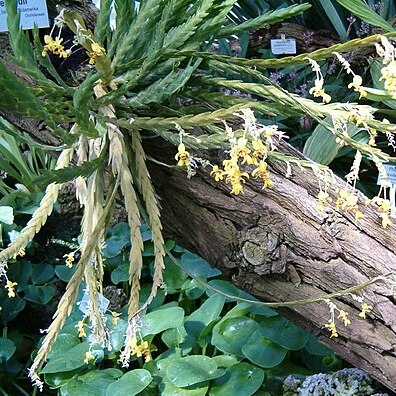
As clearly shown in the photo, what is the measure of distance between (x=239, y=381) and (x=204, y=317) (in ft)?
0.61

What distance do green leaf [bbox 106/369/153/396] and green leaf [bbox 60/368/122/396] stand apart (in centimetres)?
2

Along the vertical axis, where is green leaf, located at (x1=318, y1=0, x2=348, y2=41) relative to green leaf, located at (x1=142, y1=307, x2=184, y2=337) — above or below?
above

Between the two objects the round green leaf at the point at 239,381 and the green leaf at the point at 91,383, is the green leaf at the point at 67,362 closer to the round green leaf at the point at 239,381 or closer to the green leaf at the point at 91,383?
the green leaf at the point at 91,383

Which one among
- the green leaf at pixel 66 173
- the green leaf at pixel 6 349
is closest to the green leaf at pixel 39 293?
the green leaf at pixel 6 349

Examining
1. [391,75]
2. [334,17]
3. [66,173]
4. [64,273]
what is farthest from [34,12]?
[334,17]

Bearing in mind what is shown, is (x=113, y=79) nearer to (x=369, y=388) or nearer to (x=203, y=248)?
(x=203, y=248)

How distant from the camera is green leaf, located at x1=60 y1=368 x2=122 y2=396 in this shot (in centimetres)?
102

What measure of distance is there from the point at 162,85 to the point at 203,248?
0.79 feet

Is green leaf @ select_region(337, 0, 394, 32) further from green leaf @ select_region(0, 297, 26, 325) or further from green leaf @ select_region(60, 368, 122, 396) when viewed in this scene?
green leaf @ select_region(0, 297, 26, 325)

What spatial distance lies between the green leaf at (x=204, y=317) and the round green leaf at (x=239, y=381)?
129mm

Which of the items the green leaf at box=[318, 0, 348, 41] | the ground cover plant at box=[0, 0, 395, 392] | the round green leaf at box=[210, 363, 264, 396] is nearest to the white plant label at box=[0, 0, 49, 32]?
the ground cover plant at box=[0, 0, 395, 392]

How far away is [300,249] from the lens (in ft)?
2.30

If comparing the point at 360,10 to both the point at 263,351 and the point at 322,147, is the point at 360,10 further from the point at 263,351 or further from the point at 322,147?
the point at 263,351

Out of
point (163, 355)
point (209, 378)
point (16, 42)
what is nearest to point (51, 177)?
point (16, 42)
